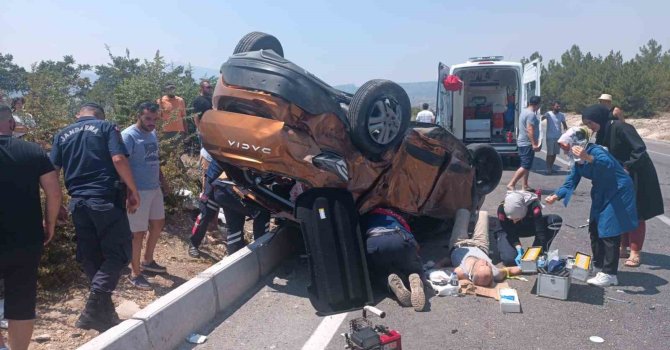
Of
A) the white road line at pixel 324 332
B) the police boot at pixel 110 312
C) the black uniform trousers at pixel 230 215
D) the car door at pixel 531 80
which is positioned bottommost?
the white road line at pixel 324 332

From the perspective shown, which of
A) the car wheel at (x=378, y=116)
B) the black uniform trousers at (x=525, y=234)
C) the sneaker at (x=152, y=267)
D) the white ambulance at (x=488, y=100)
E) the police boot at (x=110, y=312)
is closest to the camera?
the police boot at (x=110, y=312)

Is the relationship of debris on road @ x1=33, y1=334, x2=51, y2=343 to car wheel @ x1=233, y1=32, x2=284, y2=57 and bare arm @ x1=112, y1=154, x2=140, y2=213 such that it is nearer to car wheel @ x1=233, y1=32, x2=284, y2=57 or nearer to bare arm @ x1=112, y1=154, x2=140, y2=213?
bare arm @ x1=112, y1=154, x2=140, y2=213

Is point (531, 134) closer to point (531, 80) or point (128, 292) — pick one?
point (531, 80)

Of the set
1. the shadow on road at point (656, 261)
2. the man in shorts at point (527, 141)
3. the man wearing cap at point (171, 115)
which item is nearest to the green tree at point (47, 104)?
the man wearing cap at point (171, 115)

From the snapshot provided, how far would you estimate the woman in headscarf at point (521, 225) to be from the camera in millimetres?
6262

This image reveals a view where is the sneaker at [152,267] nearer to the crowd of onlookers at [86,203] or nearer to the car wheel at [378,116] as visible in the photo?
the crowd of onlookers at [86,203]

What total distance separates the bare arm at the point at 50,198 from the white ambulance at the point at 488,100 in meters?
11.7

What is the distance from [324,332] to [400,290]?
2.97 ft

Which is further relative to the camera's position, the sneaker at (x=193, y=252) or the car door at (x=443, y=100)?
the car door at (x=443, y=100)

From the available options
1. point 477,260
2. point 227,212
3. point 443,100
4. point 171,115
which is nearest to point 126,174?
point 227,212

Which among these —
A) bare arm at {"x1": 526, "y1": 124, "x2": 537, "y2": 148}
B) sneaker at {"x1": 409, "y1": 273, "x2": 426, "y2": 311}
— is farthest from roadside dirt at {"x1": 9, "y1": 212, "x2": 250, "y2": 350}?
bare arm at {"x1": 526, "y1": 124, "x2": 537, "y2": 148}

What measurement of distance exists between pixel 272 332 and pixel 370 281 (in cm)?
124

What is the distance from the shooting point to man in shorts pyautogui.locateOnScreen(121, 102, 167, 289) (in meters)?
5.52

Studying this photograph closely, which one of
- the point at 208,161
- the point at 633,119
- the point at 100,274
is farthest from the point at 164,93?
the point at 633,119
